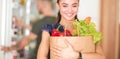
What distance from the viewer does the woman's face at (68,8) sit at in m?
0.99

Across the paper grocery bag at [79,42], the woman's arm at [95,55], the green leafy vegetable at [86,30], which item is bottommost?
the woman's arm at [95,55]

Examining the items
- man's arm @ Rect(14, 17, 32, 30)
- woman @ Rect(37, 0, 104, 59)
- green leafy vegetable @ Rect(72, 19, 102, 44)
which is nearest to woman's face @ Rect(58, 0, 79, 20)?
woman @ Rect(37, 0, 104, 59)

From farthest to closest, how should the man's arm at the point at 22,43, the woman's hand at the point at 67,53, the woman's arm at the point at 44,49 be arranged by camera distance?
the man's arm at the point at 22,43 → the woman's arm at the point at 44,49 → the woman's hand at the point at 67,53

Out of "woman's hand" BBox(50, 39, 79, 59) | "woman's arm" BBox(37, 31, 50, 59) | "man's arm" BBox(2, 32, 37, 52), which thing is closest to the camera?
"woman's hand" BBox(50, 39, 79, 59)

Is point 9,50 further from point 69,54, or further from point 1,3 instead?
point 69,54

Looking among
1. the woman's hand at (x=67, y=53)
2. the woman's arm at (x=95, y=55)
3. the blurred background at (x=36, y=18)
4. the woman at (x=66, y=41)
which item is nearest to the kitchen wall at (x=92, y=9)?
the blurred background at (x=36, y=18)

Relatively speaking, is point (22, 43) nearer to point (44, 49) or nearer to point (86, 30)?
point (44, 49)

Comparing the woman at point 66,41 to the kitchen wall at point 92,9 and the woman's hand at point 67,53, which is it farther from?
the kitchen wall at point 92,9

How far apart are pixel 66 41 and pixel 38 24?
0.36m

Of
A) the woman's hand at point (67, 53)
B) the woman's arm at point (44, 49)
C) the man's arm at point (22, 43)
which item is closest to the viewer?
the woman's hand at point (67, 53)

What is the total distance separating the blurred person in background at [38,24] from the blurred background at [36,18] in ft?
0.06

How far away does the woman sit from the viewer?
0.84m

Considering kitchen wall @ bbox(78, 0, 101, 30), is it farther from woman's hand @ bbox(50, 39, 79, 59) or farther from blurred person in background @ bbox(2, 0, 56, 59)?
woman's hand @ bbox(50, 39, 79, 59)

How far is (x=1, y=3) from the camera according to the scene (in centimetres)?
114
